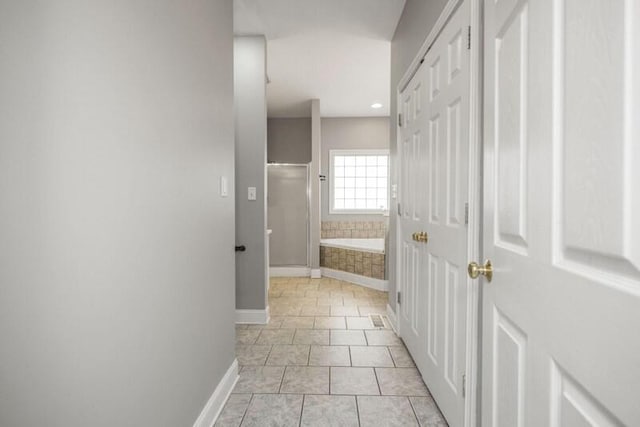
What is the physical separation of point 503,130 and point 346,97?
4538 millimetres

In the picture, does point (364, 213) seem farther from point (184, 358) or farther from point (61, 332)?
point (61, 332)

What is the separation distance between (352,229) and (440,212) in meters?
4.54

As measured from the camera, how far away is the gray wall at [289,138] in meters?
6.32

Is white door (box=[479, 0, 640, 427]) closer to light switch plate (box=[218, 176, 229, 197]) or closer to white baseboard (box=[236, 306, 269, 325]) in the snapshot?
light switch plate (box=[218, 176, 229, 197])

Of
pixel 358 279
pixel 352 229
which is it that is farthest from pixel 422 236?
pixel 352 229

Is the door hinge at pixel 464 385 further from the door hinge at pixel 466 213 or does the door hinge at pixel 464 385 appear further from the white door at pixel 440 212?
the door hinge at pixel 466 213

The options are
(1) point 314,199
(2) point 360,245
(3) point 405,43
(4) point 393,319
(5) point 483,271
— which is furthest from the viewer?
(1) point 314,199

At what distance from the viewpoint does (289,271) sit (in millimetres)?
5516

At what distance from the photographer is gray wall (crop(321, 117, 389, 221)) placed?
6.39 metres

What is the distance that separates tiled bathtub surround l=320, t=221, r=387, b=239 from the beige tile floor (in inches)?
107

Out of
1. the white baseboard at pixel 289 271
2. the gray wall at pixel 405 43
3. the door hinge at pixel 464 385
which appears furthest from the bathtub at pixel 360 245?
the door hinge at pixel 464 385

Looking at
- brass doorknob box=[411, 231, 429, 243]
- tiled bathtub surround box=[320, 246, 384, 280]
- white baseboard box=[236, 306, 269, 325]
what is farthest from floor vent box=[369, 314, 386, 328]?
brass doorknob box=[411, 231, 429, 243]

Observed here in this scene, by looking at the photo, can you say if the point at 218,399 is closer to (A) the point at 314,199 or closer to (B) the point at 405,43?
(B) the point at 405,43

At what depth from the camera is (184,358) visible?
1.50m
